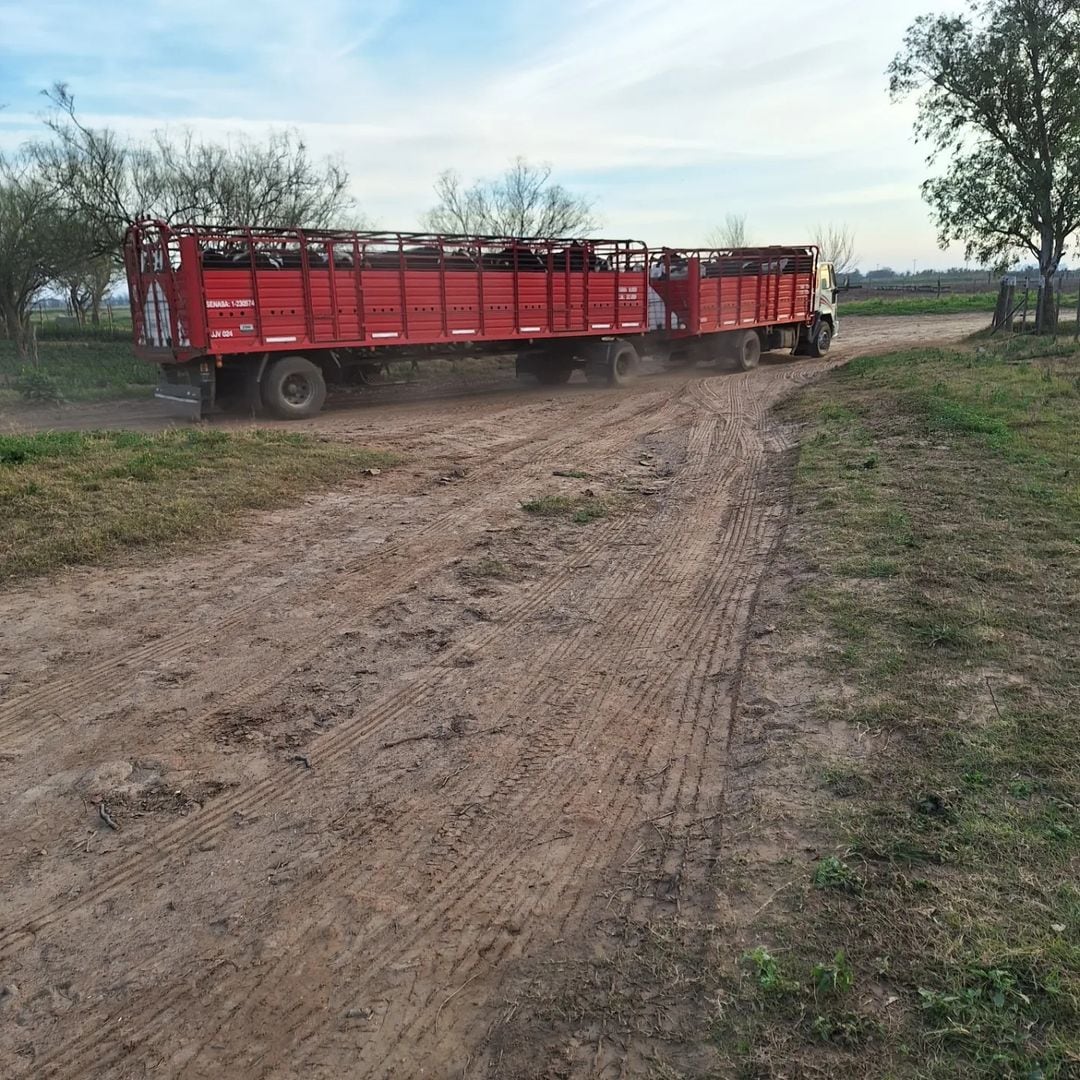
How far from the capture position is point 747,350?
22516 mm

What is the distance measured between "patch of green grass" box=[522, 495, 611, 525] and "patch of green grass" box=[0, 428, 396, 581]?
2.58m

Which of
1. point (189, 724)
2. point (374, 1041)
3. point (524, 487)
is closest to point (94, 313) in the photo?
point (524, 487)

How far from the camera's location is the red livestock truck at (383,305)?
13.4 meters

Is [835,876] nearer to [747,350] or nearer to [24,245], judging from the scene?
[747,350]

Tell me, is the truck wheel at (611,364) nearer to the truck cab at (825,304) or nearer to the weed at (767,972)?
the truck cab at (825,304)

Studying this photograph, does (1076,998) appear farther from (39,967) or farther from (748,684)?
(39,967)

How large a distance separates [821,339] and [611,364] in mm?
9231

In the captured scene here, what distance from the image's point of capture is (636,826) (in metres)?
3.35

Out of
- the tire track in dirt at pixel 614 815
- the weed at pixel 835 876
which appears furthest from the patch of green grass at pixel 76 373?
the weed at pixel 835 876

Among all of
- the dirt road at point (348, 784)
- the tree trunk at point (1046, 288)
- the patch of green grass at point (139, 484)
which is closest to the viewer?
the dirt road at point (348, 784)

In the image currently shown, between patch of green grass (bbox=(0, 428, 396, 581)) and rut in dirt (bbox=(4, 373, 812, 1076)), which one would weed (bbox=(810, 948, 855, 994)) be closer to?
rut in dirt (bbox=(4, 373, 812, 1076))

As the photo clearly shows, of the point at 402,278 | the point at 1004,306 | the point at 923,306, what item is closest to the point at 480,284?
the point at 402,278

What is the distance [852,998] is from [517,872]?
121 centimetres

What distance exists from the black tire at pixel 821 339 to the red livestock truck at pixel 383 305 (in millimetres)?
4397
